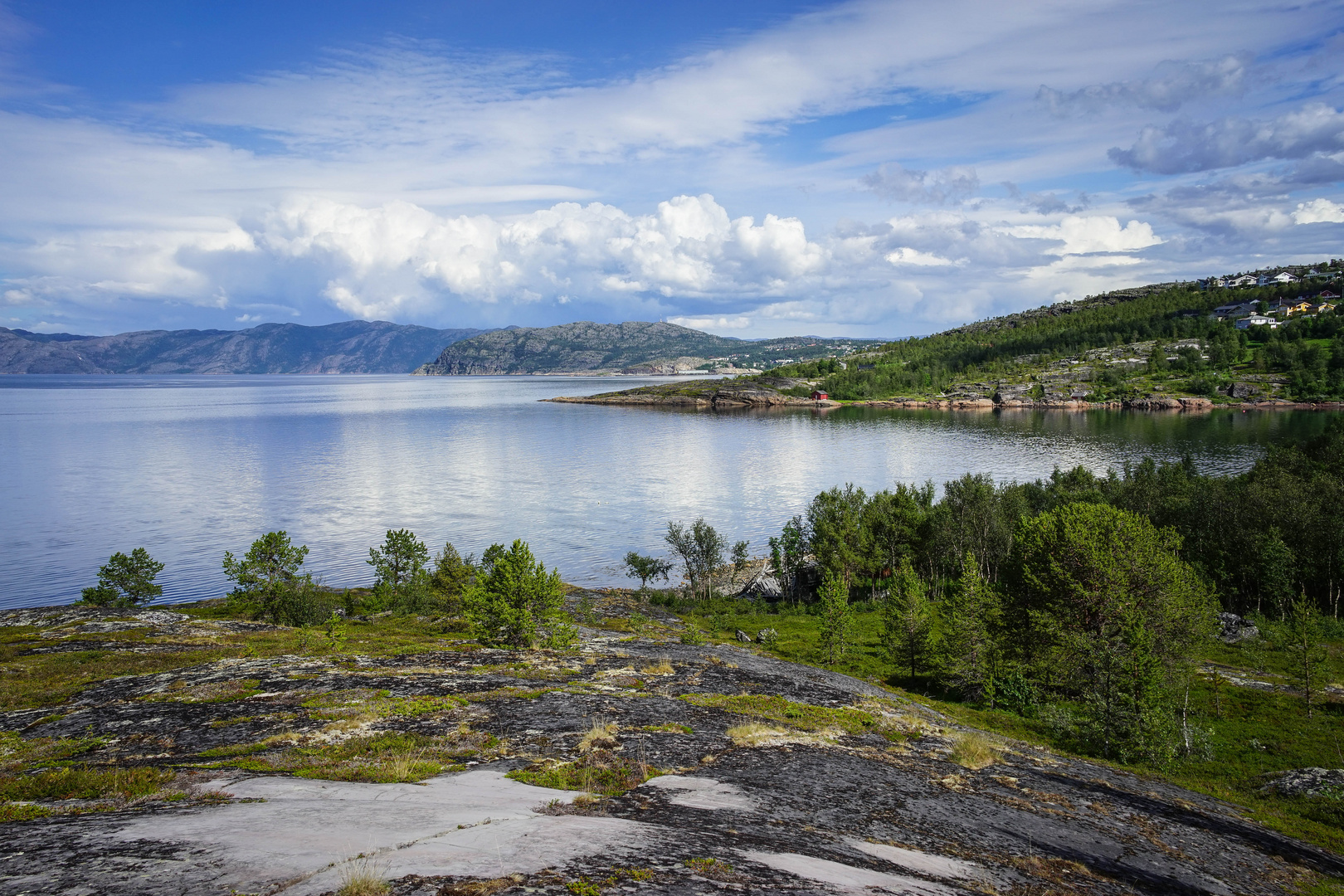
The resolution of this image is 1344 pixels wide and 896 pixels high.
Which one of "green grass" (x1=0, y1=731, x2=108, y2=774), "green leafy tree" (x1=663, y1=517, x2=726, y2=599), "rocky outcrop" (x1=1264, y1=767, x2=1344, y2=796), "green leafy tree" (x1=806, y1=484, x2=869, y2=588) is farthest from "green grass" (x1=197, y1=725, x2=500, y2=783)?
"green leafy tree" (x1=806, y1=484, x2=869, y2=588)

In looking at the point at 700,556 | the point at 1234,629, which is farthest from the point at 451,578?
the point at 1234,629

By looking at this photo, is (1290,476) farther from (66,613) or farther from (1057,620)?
(66,613)

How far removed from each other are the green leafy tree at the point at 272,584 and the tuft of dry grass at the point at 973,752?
5219 centimetres

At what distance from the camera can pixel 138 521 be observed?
97.0m

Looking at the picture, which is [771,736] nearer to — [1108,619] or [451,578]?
[1108,619]

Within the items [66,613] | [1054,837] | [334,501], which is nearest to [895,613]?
[1054,837]

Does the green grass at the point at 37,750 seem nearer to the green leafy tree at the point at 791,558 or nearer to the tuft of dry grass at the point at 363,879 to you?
the tuft of dry grass at the point at 363,879

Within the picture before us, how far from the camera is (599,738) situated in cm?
1905

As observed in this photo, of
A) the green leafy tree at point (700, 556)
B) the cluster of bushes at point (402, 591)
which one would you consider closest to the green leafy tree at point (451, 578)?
the cluster of bushes at point (402, 591)

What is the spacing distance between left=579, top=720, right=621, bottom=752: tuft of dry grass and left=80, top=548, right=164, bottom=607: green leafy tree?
61167mm

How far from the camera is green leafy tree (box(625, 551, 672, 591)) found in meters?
→ 81.4

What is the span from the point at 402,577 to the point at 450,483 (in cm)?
6254

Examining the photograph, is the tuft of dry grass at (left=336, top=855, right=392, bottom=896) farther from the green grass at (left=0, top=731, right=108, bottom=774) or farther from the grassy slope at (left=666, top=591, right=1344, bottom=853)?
the grassy slope at (left=666, top=591, right=1344, bottom=853)

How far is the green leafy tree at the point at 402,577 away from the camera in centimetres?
6575
